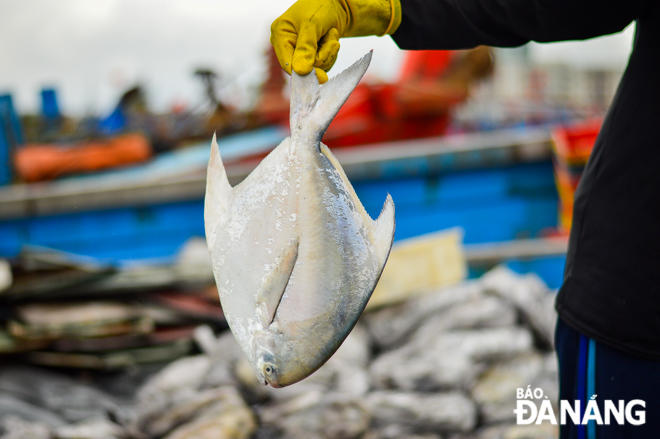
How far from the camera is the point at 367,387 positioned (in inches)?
98.1

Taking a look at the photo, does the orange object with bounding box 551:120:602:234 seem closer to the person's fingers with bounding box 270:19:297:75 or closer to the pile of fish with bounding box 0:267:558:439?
the pile of fish with bounding box 0:267:558:439

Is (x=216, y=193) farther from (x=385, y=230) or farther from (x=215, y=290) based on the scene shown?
(x=215, y=290)

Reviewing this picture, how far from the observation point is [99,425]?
222 centimetres

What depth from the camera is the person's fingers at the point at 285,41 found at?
1068 mm

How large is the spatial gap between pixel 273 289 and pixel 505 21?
0.79m

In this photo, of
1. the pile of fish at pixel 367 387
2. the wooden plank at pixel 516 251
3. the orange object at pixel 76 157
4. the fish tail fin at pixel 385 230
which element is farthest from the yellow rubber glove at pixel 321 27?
the orange object at pixel 76 157

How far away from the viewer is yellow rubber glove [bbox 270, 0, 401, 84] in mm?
1043

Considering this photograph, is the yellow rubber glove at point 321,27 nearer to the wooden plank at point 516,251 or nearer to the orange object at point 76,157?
the wooden plank at point 516,251

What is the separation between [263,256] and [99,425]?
1748 mm

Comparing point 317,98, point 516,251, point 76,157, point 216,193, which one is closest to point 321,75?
point 317,98

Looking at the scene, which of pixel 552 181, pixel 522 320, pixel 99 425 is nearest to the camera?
pixel 99 425

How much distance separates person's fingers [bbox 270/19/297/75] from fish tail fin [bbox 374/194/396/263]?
383mm

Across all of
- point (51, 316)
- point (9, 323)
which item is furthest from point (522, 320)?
point (9, 323)

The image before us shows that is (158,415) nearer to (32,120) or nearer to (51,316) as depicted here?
(51,316)
